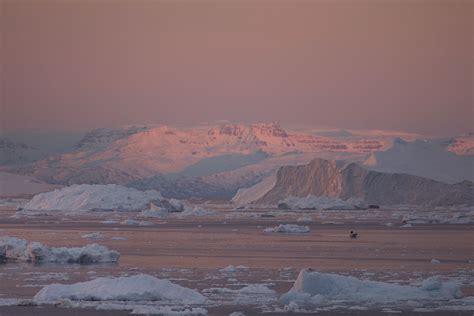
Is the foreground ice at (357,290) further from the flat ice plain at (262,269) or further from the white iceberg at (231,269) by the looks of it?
the white iceberg at (231,269)

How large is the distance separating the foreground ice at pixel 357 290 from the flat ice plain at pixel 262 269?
2cm

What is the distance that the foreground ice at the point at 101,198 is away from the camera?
196 ft

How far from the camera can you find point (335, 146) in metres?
153

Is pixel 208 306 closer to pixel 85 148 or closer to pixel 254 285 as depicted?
pixel 254 285

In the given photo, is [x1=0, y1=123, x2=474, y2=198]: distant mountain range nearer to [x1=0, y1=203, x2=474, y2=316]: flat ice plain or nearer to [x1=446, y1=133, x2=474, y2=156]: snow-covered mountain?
[x1=446, y1=133, x2=474, y2=156]: snow-covered mountain

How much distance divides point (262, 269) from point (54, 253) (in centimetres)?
495

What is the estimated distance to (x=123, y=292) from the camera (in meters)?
15.2

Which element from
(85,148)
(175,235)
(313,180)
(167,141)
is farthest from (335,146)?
(175,235)

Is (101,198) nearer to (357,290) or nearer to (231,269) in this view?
(231,269)

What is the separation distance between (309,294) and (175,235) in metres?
20.4

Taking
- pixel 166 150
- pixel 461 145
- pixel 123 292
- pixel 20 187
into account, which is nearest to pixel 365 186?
pixel 461 145

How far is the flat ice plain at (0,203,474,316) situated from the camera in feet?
47.4

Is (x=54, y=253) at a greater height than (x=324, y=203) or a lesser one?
greater

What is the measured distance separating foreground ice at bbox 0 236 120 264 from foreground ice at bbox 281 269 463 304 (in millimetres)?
7521
